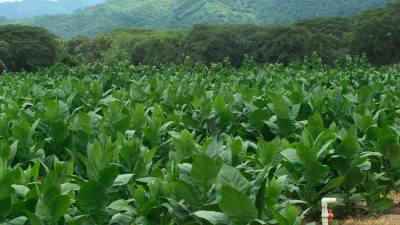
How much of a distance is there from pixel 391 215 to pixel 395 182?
67 cm

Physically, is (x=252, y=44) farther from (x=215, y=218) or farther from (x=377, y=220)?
(x=215, y=218)

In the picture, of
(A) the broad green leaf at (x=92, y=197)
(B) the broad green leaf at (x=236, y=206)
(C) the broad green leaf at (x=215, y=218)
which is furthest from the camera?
(A) the broad green leaf at (x=92, y=197)

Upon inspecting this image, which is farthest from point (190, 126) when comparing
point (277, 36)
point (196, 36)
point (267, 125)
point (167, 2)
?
point (167, 2)

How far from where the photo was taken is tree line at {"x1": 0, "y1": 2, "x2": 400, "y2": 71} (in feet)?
153

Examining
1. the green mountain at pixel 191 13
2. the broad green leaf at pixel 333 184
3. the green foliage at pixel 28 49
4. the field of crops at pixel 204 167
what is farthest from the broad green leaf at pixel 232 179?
the green mountain at pixel 191 13

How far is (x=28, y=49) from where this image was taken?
57.2m

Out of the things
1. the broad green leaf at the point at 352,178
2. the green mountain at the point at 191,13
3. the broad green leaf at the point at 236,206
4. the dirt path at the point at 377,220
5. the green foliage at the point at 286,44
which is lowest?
the green foliage at the point at 286,44

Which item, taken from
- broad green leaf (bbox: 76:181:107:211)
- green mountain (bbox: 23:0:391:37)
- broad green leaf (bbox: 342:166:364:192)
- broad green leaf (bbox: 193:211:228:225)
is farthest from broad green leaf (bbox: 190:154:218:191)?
green mountain (bbox: 23:0:391:37)

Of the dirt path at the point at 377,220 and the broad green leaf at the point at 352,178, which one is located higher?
the broad green leaf at the point at 352,178

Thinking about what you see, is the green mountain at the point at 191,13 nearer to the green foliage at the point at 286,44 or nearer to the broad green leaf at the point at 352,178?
the green foliage at the point at 286,44

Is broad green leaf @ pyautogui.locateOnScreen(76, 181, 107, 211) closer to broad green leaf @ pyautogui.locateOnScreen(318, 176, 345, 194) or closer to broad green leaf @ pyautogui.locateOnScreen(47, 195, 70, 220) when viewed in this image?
broad green leaf @ pyautogui.locateOnScreen(47, 195, 70, 220)

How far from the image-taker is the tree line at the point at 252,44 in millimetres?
46625

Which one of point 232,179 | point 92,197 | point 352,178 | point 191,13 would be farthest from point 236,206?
point 191,13

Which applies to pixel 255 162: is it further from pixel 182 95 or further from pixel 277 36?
pixel 277 36
